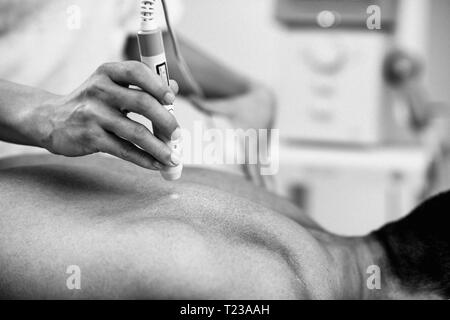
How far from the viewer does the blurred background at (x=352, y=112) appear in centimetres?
208

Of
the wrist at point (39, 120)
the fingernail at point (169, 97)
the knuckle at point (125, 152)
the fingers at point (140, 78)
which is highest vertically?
the fingers at point (140, 78)

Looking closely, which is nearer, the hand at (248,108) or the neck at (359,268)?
the neck at (359,268)

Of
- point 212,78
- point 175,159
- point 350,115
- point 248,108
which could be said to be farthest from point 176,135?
point 350,115

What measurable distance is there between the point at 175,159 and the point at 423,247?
35 cm

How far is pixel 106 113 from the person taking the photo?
583 mm

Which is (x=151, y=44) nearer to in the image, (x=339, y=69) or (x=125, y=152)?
(x=125, y=152)

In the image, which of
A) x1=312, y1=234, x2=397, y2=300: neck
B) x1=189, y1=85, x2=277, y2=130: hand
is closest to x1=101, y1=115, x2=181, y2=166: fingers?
x1=312, y1=234, x2=397, y2=300: neck

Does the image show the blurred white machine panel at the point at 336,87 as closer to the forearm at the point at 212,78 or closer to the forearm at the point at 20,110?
the forearm at the point at 212,78

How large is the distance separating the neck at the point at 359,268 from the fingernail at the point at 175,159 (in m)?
0.23

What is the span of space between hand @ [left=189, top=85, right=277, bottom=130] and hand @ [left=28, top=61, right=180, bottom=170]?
548mm

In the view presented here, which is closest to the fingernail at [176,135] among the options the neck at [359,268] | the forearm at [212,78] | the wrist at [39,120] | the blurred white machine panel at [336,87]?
the wrist at [39,120]

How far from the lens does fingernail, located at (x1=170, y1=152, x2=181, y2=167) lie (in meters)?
0.60

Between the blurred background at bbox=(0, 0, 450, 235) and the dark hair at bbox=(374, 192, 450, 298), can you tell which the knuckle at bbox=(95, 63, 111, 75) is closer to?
the dark hair at bbox=(374, 192, 450, 298)

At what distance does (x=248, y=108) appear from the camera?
1.25 meters
